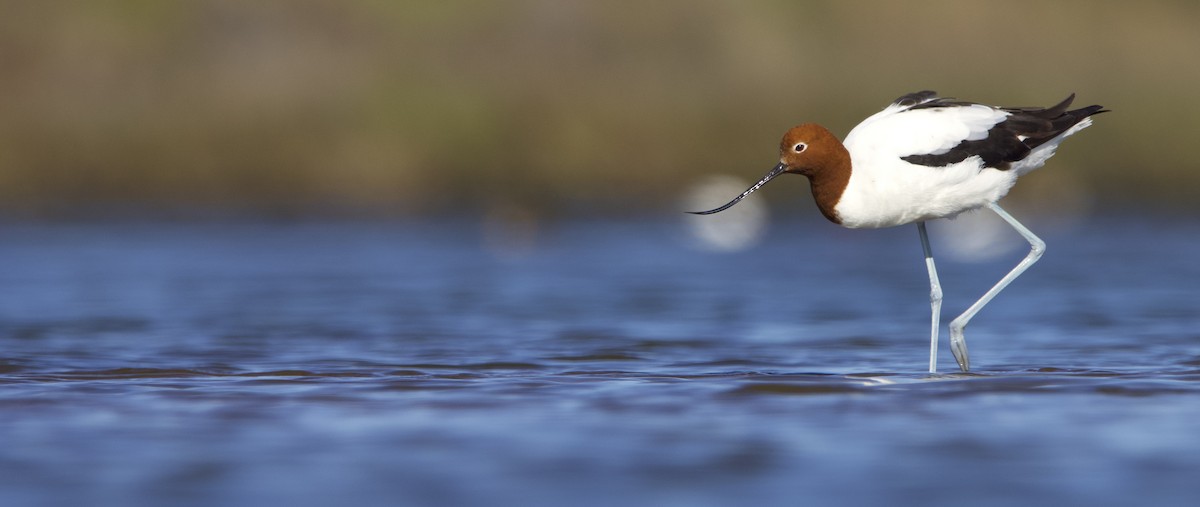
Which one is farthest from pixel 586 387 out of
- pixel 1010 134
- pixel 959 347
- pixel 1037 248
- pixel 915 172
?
pixel 1037 248

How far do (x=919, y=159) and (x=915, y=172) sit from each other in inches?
3.0

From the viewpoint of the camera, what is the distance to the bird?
8.92m

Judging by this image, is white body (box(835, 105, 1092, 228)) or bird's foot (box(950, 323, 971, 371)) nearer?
white body (box(835, 105, 1092, 228))

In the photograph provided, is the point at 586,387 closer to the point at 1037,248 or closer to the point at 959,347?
the point at 959,347

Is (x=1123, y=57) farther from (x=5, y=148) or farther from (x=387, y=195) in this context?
(x=5, y=148)

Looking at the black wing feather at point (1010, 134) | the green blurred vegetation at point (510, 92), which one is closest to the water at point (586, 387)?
the black wing feather at point (1010, 134)

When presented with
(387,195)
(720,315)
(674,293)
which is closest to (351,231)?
(387,195)

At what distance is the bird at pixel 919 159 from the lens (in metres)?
8.92

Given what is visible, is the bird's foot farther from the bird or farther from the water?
the water

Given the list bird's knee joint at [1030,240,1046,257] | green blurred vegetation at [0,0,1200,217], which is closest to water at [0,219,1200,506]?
bird's knee joint at [1030,240,1046,257]

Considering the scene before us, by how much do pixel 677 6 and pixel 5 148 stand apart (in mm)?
14957

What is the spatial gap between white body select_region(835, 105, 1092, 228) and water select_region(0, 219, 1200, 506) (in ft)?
3.05

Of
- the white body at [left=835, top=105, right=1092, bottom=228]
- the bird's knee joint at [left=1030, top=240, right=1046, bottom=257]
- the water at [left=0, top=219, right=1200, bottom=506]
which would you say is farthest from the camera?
the bird's knee joint at [left=1030, top=240, right=1046, bottom=257]

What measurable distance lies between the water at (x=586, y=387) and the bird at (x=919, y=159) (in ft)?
3.09
